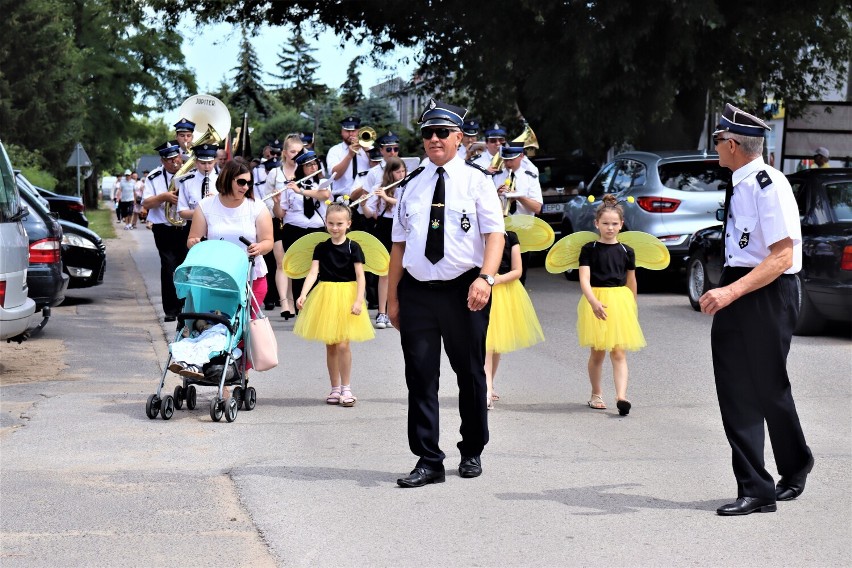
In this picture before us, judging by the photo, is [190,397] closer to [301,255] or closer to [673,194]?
[301,255]

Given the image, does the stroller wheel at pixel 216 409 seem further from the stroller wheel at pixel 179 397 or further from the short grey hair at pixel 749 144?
Answer: the short grey hair at pixel 749 144

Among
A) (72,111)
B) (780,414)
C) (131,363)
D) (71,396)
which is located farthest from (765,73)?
(72,111)

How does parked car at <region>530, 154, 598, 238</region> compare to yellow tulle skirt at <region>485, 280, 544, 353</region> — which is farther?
parked car at <region>530, 154, 598, 238</region>

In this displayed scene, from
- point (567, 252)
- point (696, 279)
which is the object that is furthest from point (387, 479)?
point (696, 279)

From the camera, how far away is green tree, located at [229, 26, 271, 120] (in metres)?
120

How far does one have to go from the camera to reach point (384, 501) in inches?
251

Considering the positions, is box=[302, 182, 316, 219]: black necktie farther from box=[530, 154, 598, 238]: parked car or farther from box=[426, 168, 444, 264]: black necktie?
box=[426, 168, 444, 264]: black necktie

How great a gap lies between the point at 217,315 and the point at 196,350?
0.90 ft

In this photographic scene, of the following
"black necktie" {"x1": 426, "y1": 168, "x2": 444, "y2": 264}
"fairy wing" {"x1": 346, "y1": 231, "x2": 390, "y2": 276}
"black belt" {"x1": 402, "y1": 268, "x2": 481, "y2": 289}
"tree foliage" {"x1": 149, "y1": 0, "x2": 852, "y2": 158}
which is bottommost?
"fairy wing" {"x1": 346, "y1": 231, "x2": 390, "y2": 276}

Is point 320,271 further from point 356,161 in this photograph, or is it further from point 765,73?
point 765,73

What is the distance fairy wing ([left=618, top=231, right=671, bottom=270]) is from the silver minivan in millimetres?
4419

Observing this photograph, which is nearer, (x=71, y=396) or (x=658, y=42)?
(x=71, y=396)

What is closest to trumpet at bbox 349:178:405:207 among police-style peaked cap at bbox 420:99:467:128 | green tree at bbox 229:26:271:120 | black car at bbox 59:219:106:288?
black car at bbox 59:219:106:288

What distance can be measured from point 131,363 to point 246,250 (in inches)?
99.8
